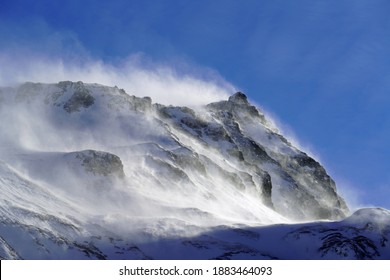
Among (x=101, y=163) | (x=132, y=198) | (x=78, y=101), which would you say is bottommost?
(x=132, y=198)

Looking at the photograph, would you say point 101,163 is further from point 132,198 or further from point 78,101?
point 78,101

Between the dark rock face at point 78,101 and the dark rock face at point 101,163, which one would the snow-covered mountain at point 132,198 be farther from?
the dark rock face at point 78,101

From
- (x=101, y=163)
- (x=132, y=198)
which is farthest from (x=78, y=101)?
(x=132, y=198)

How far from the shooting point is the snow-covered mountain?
114 m

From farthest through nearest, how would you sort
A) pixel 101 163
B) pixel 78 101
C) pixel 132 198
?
pixel 78 101 < pixel 101 163 < pixel 132 198

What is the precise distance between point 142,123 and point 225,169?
86.0 ft

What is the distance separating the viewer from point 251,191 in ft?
591

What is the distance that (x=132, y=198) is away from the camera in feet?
468

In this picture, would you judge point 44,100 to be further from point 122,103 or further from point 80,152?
point 80,152

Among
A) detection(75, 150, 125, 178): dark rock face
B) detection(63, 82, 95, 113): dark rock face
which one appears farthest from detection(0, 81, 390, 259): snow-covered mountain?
detection(63, 82, 95, 113): dark rock face

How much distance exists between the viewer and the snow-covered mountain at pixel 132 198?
114188mm

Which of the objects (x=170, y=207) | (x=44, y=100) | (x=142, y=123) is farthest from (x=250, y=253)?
(x=44, y=100)

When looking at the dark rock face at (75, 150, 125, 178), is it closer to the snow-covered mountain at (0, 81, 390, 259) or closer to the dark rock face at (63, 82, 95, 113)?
the snow-covered mountain at (0, 81, 390, 259)
